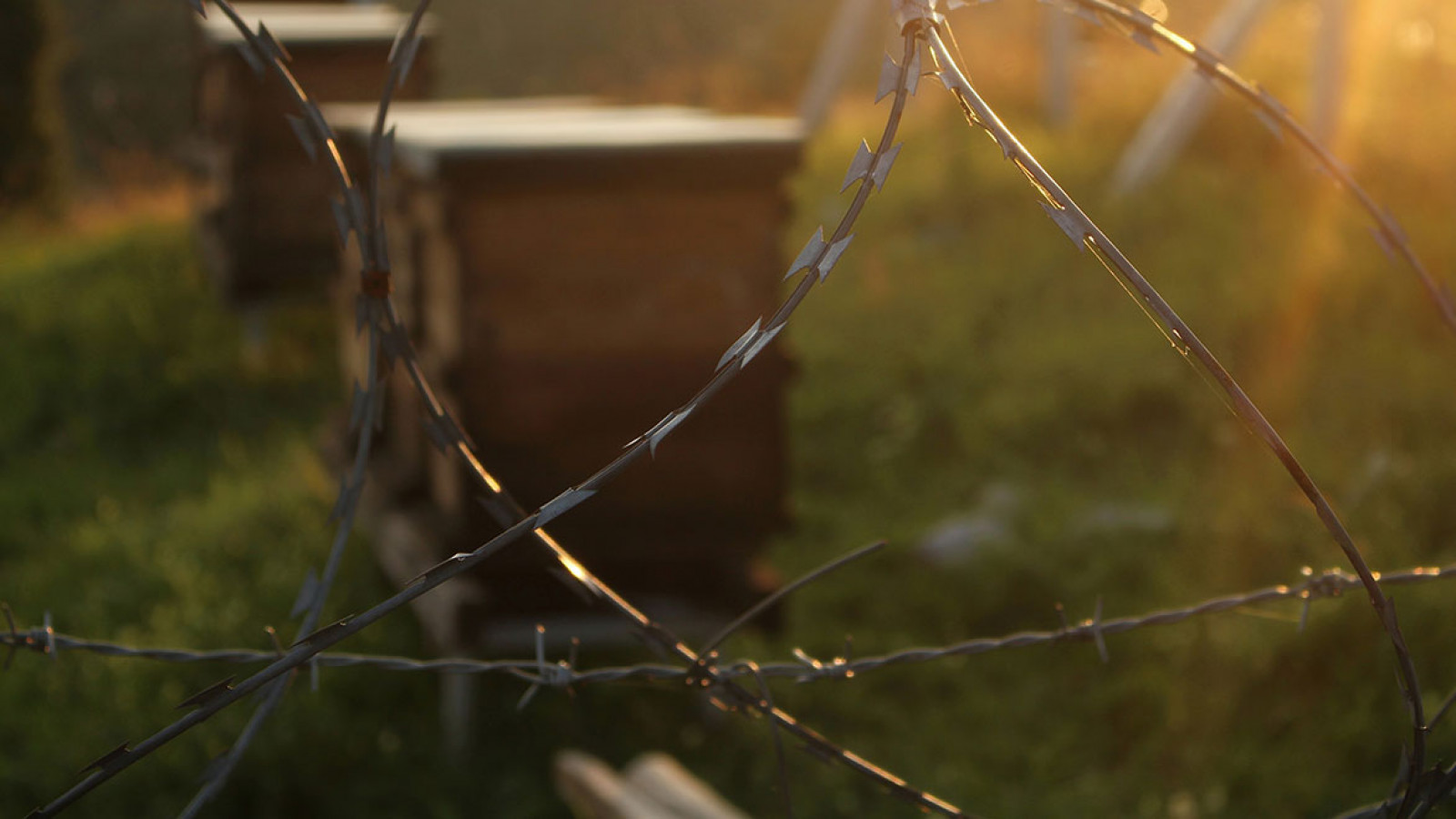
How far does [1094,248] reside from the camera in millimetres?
961

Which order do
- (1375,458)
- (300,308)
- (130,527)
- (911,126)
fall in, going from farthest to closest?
(911,126) → (300,308) → (130,527) → (1375,458)

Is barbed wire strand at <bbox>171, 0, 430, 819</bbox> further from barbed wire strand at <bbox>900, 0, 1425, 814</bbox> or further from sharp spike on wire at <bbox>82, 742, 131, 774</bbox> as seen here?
barbed wire strand at <bbox>900, 0, 1425, 814</bbox>

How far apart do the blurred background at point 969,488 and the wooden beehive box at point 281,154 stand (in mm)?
867

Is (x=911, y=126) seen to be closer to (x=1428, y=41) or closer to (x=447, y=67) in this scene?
(x=1428, y=41)

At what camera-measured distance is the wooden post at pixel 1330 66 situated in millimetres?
7320

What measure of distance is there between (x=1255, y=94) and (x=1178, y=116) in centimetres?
708

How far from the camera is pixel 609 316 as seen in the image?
12.4ft

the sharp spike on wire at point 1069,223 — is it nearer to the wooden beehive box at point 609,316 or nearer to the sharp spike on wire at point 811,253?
the sharp spike on wire at point 811,253

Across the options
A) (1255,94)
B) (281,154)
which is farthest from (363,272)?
(281,154)

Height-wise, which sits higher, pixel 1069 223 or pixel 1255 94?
pixel 1255 94

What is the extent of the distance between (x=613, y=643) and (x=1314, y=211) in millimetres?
4643

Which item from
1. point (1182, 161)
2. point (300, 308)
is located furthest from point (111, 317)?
point (1182, 161)

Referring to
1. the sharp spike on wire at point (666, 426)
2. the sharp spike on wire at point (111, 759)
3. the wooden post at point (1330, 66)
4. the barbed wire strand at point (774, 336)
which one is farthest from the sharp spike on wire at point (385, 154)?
the wooden post at point (1330, 66)

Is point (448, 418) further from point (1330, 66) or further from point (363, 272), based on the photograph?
point (1330, 66)
